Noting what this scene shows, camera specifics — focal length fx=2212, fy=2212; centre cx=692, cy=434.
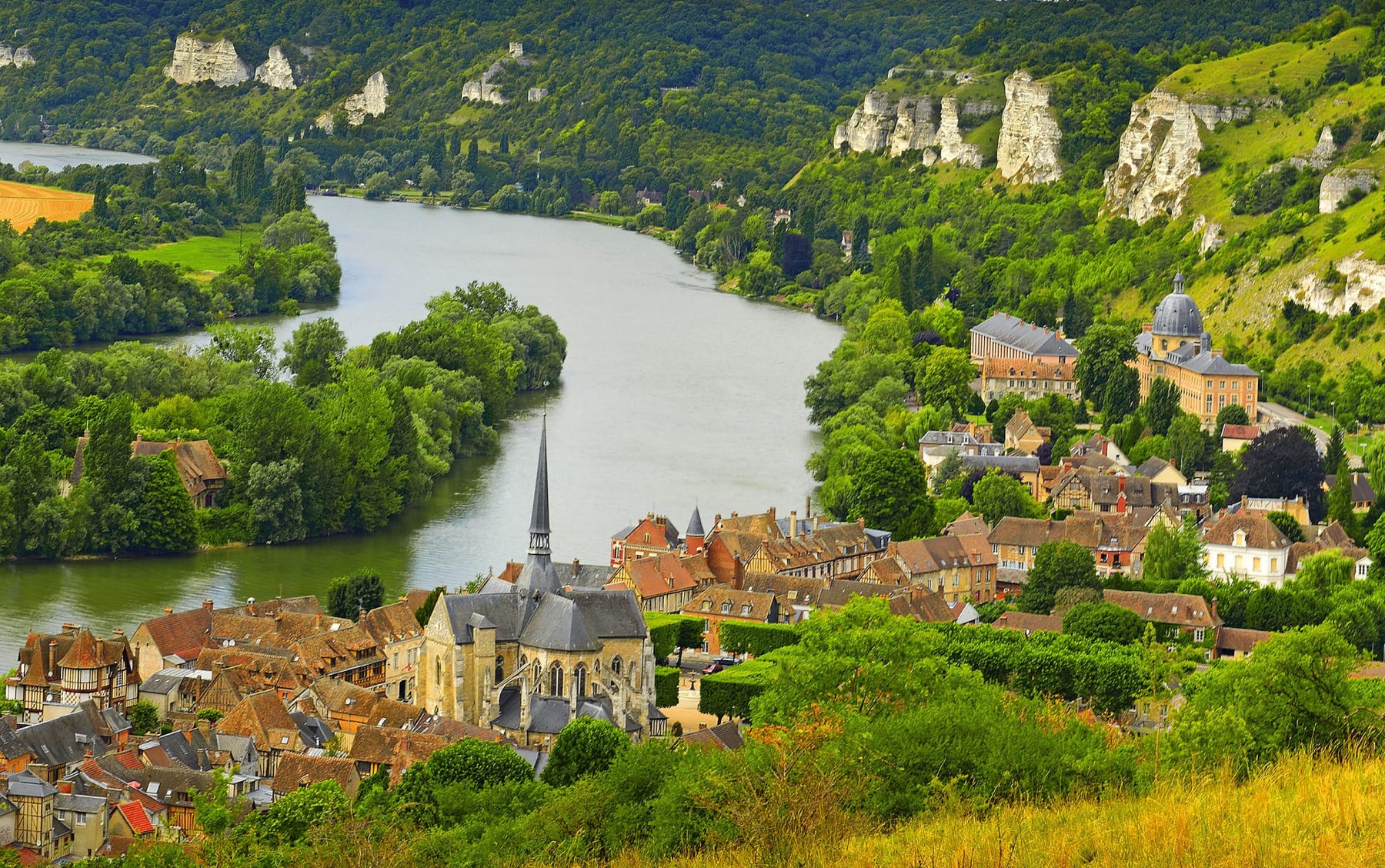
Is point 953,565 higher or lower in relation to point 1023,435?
lower

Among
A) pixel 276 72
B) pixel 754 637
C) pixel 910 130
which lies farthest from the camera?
pixel 276 72

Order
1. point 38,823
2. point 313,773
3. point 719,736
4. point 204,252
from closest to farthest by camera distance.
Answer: point 38,823, point 313,773, point 719,736, point 204,252

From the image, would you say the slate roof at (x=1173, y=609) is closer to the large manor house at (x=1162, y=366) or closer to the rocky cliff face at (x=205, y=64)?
the large manor house at (x=1162, y=366)

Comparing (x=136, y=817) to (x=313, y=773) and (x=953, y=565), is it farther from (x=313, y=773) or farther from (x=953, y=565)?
(x=953, y=565)

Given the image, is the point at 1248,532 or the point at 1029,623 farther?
the point at 1248,532

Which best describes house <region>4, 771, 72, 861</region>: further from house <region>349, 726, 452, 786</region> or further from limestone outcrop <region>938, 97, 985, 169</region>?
limestone outcrop <region>938, 97, 985, 169</region>

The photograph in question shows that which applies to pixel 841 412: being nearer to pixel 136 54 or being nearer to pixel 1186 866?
pixel 1186 866

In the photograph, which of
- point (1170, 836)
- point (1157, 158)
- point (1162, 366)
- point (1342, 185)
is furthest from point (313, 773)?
point (1157, 158)

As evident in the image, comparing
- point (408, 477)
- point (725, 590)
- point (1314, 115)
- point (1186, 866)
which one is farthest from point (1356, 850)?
point (1314, 115)

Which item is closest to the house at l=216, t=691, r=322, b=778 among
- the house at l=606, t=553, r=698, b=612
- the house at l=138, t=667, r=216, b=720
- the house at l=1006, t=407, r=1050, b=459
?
the house at l=138, t=667, r=216, b=720
